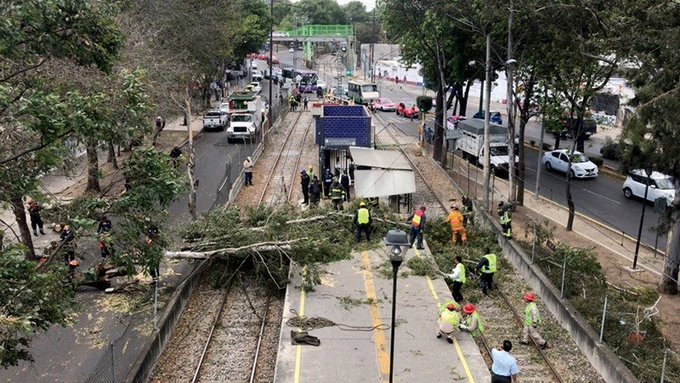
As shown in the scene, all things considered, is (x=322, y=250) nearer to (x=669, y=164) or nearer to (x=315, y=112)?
(x=669, y=164)

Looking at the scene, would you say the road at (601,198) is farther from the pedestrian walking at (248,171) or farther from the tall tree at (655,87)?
the pedestrian walking at (248,171)

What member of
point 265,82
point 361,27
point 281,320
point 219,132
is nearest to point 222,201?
point 281,320

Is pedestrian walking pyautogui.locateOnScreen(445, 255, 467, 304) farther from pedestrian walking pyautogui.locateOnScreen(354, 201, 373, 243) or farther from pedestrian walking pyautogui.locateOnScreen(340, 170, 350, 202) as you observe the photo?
pedestrian walking pyautogui.locateOnScreen(340, 170, 350, 202)

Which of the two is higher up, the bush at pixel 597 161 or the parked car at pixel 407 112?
the parked car at pixel 407 112

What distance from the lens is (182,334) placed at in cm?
1504

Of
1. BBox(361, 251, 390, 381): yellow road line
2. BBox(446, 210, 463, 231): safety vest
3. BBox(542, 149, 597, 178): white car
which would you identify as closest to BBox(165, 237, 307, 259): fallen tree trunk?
BBox(361, 251, 390, 381): yellow road line

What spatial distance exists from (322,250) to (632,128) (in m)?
9.00

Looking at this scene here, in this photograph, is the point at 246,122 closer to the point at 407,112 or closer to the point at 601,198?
the point at 407,112

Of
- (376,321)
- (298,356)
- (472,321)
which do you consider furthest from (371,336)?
(472,321)

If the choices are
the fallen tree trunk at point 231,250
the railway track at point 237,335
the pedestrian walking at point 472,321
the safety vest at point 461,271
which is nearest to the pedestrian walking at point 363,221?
the fallen tree trunk at point 231,250

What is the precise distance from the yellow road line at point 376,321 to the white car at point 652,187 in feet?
48.5

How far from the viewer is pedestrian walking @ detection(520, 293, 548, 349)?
13828 mm

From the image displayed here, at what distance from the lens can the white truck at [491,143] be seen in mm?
34469

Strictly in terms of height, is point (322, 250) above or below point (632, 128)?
below
